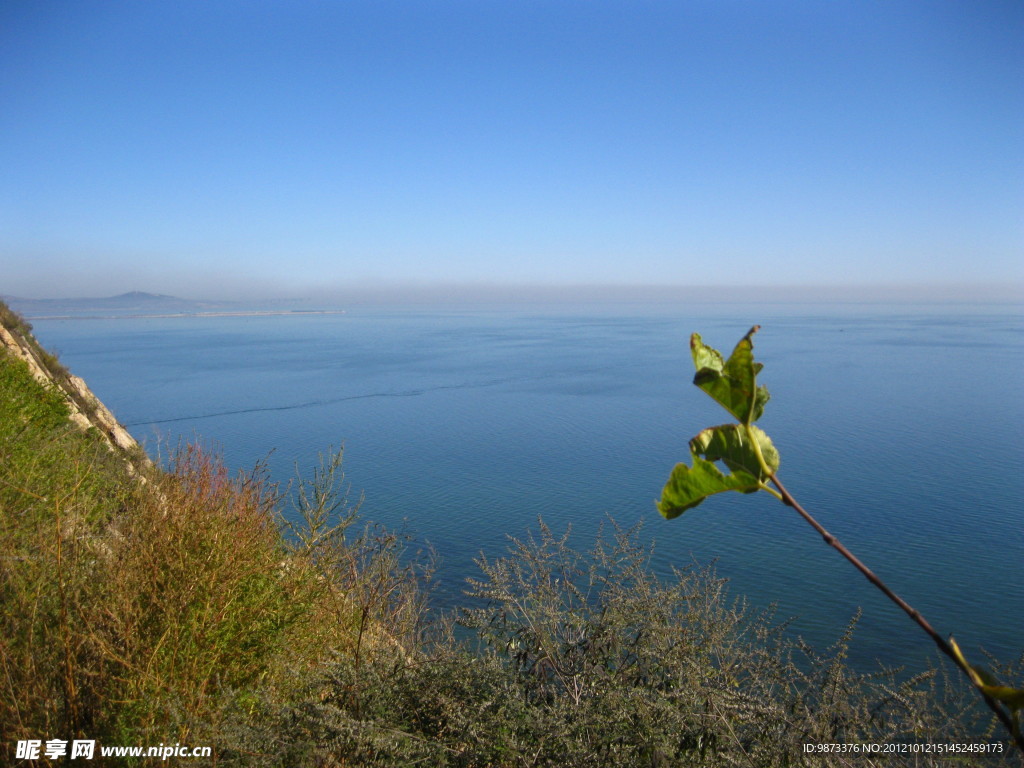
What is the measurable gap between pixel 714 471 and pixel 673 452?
2399cm

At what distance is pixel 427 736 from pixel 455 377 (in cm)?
3935

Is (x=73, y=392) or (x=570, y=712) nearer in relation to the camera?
(x=570, y=712)

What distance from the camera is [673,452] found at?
24.4 m

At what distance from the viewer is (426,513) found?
18594 millimetres

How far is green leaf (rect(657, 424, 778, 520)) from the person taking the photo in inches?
44.8

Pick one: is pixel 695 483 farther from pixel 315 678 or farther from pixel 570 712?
pixel 315 678

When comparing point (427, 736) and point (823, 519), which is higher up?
point (427, 736)

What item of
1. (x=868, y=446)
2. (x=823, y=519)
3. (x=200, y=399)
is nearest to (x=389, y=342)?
(x=200, y=399)

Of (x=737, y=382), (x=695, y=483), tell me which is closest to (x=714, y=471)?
(x=695, y=483)

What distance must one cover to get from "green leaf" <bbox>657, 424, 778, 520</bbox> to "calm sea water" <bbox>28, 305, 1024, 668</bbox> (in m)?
9.24

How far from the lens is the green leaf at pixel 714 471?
1.14m

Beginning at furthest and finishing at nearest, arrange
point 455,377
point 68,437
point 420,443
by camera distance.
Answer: point 455,377
point 420,443
point 68,437

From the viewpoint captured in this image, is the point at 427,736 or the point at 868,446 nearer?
the point at 427,736

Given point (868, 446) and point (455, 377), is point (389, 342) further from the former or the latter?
point (868, 446)
